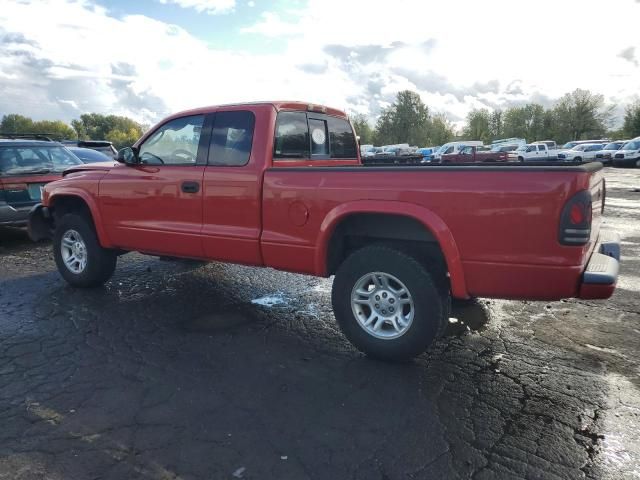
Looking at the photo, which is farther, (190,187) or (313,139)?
(313,139)

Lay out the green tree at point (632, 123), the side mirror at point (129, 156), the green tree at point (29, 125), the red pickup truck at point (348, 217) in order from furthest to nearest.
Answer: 1. the green tree at point (29, 125)
2. the green tree at point (632, 123)
3. the side mirror at point (129, 156)
4. the red pickup truck at point (348, 217)

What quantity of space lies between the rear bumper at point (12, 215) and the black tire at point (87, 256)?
95.7 inches

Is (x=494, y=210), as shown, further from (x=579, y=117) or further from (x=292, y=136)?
(x=579, y=117)

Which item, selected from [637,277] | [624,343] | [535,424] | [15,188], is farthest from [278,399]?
[15,188]

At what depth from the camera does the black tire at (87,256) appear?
5563mm

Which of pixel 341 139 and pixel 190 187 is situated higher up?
pixel 341 139

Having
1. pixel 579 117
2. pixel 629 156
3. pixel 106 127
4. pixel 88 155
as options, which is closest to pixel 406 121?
pixel 579 117

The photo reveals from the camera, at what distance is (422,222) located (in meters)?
3.36

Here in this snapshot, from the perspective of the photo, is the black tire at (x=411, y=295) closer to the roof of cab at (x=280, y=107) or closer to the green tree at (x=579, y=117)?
the roof of cab at (x=280, y=107)

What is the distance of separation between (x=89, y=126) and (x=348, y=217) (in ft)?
393

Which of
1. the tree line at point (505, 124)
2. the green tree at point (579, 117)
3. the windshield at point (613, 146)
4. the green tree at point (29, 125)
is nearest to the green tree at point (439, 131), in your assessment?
the tree line at point (505, 124)

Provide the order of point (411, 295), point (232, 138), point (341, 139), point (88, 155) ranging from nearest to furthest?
point (411, 295), point (232, 138), point (341, 139), point (88, 155)

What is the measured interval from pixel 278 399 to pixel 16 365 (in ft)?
7.05

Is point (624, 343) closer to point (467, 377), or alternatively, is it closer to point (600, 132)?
point (467, 377)
